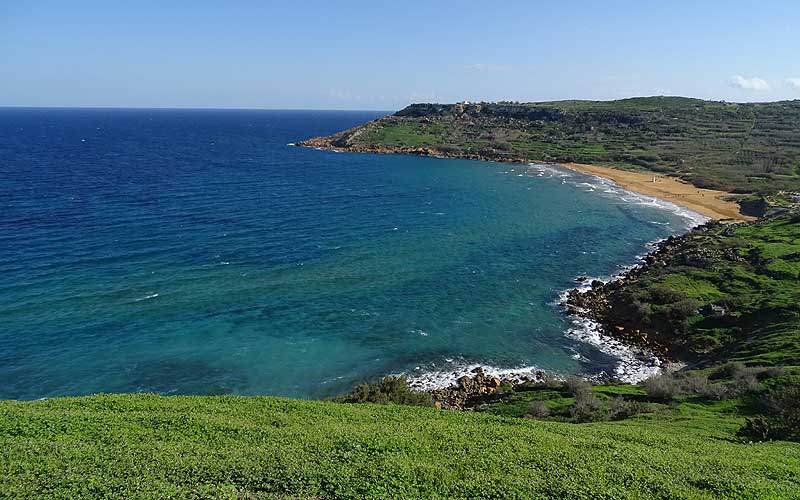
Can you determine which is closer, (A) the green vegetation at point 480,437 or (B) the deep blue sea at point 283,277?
(A) the green vegetation at point 480,437

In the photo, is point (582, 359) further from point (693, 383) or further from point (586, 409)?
point (586, 409)

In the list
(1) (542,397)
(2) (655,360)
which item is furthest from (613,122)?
(1) (542,397)

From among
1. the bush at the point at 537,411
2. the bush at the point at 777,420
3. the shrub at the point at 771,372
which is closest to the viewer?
the bush at the point at 777,420

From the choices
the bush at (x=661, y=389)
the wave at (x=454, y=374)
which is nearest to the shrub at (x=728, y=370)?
the bush at (x=661, y=389)

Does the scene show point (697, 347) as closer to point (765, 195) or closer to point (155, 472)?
point (155, 472)

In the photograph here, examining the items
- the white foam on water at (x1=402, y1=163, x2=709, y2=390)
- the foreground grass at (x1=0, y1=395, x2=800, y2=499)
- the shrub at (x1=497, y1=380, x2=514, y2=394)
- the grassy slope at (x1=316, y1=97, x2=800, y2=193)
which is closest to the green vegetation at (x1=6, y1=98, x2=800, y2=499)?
the foreground grass at (x1=0, y1=395, x2=800, y2=499)

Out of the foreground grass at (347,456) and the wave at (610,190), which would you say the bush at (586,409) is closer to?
the foreground grass at (347,456)

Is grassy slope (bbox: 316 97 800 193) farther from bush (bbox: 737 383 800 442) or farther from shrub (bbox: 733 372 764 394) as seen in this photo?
bush (bbox: 737 383 800 442)
